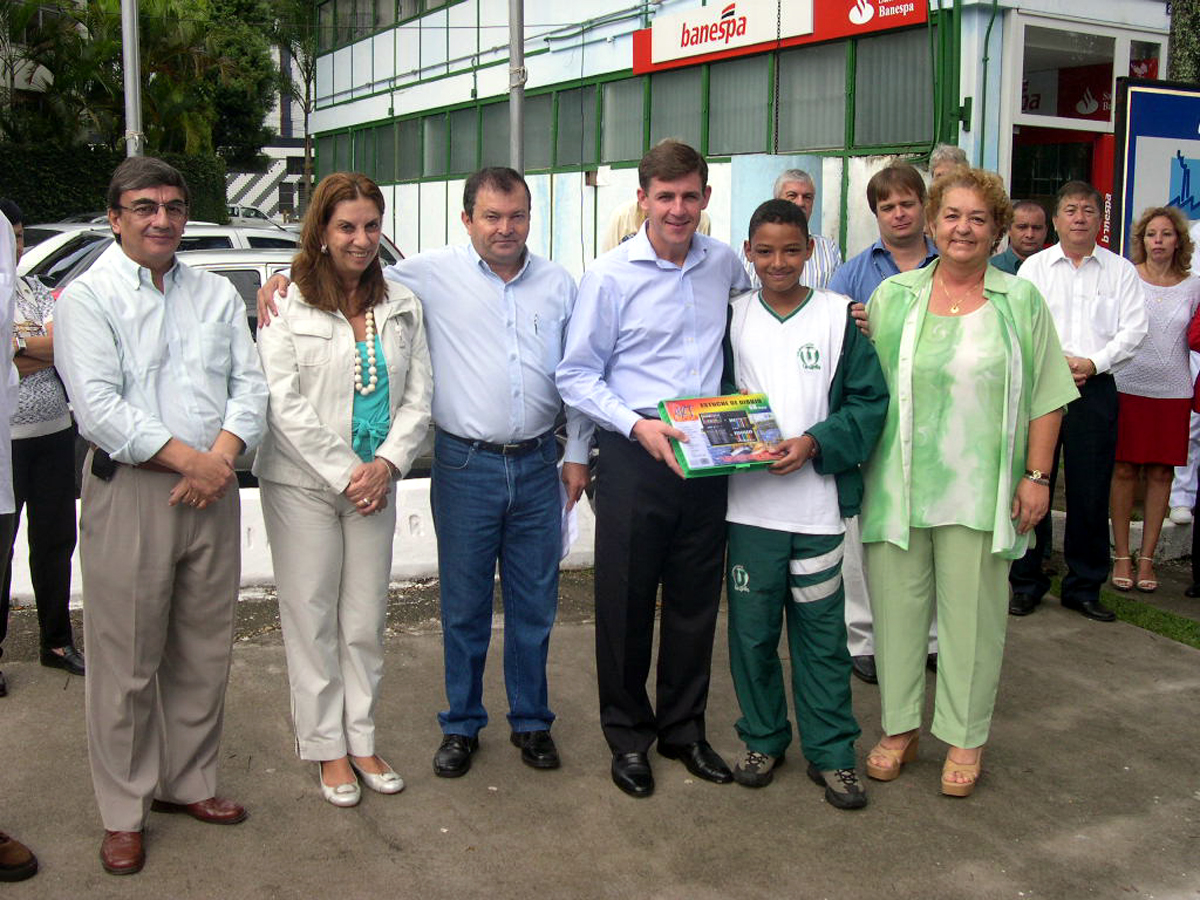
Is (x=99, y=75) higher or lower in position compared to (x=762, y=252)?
higher

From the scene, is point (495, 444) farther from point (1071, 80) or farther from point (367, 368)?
point (1071, 80)

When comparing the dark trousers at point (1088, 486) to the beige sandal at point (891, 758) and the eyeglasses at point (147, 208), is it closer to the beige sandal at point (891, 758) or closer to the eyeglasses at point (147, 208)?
the beige sandal at point (891, 758)

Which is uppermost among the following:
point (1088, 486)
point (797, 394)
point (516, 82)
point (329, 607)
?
point (516, 82)

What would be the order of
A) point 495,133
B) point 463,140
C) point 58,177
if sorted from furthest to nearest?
point 58,177 → point 463,140 → point 495,133

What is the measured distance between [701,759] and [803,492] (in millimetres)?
1000

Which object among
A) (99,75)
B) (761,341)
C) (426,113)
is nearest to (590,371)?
(761,341)

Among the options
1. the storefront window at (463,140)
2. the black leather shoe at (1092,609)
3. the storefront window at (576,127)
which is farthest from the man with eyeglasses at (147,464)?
the storefront window at (463,140)

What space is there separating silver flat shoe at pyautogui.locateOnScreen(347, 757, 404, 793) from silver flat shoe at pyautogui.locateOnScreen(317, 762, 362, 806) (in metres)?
0.07

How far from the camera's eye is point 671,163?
4234 mm

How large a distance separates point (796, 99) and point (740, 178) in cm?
212

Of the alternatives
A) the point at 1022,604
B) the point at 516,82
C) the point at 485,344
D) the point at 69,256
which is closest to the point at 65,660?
the point at 485,344

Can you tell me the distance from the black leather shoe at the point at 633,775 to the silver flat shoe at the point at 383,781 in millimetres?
726

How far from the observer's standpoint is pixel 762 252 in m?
4.25

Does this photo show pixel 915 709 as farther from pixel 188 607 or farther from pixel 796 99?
pixel 796 99
